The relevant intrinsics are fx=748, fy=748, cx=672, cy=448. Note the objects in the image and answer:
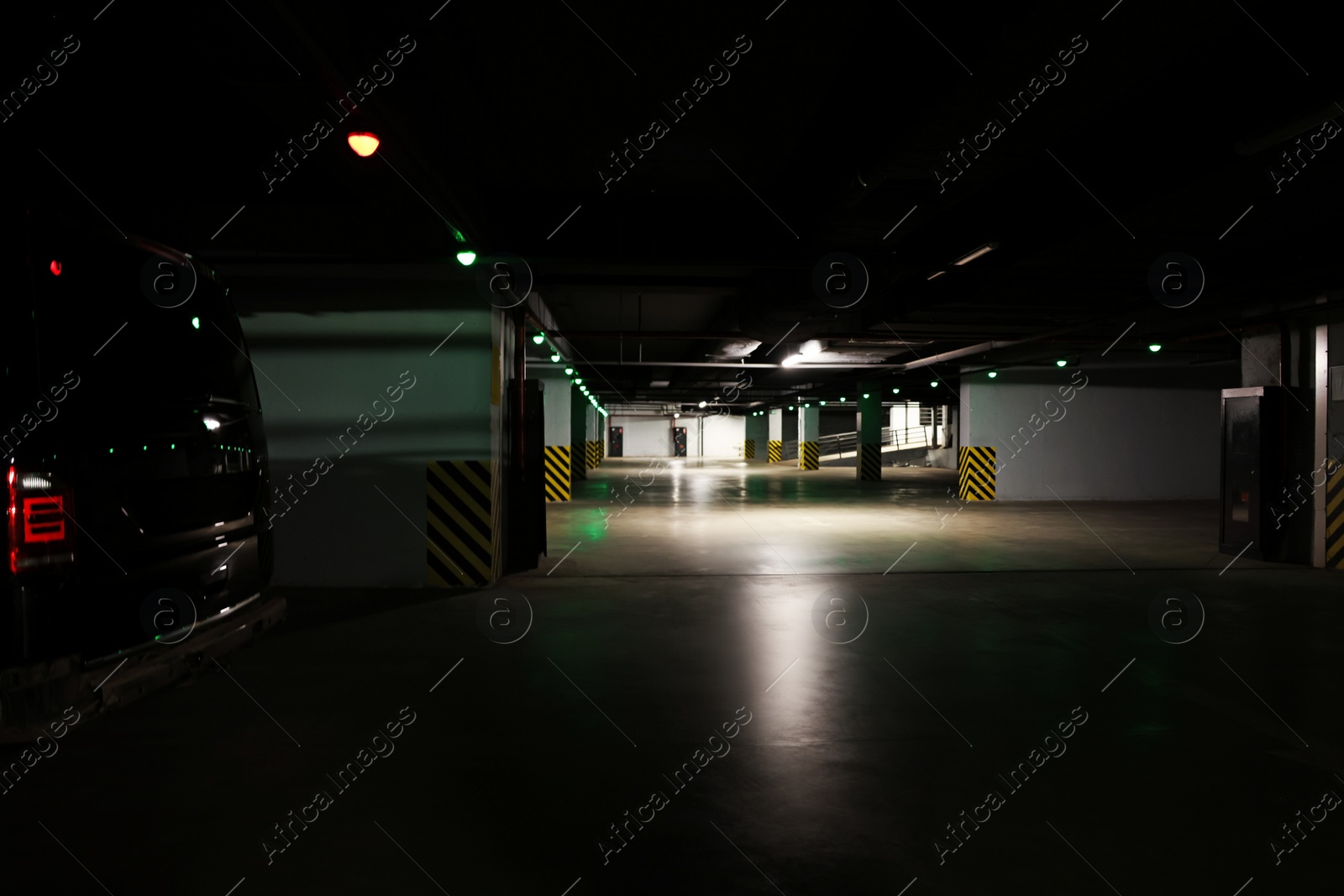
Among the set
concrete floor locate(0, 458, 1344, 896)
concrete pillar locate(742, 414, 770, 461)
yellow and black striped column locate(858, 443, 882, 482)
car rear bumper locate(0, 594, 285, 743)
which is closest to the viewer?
car rear bumper locate(0, 594, 285, 743)

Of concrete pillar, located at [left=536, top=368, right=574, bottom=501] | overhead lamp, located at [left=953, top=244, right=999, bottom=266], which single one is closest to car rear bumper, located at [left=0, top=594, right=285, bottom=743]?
overhead lamp, located at [left=953, top=244, right=999, bottom=266]

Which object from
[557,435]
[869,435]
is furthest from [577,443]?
[869,435]

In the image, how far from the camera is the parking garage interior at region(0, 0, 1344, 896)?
8.53 ft

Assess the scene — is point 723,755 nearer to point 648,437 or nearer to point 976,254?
point 976,254

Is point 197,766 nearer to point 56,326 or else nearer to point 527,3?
point 56,326

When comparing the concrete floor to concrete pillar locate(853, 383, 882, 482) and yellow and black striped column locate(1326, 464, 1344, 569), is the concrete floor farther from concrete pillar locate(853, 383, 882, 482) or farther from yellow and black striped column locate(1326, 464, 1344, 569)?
concrete pillar locate(853, 383, 882, 482)

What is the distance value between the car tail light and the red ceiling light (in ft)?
7.25

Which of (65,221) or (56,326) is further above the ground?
(65,221)

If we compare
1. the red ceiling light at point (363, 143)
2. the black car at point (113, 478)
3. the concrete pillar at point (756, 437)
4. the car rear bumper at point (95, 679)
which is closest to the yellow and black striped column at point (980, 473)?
the red ceiling light at point (363, 143)

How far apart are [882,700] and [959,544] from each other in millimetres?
6586

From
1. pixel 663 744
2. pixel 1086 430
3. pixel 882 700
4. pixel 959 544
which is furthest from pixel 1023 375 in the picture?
pixel 663 744

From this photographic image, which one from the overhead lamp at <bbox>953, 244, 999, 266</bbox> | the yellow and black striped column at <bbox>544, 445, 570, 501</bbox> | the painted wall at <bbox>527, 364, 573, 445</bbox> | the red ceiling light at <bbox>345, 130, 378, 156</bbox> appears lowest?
the yellow and black striped column at <bbox>544, 445, 570, 501</bbox>

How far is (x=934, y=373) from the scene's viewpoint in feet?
63.7

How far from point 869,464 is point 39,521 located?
23190mm
